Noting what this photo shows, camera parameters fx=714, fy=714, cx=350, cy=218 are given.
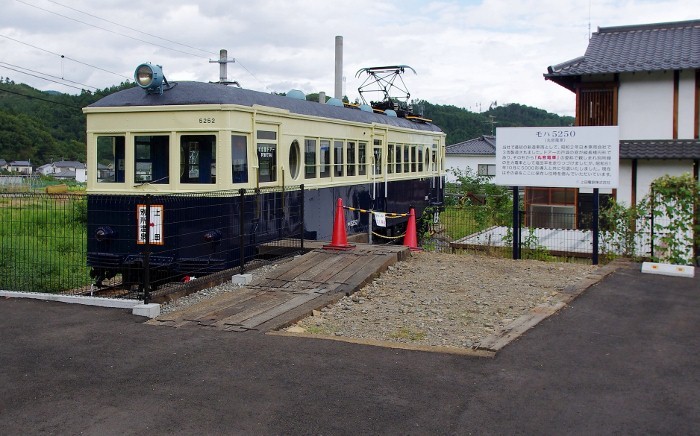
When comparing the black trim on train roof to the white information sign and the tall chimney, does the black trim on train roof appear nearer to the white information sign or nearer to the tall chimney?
the white information sign

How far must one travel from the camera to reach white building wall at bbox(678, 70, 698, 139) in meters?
16.1

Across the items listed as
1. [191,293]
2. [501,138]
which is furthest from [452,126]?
[191,293]

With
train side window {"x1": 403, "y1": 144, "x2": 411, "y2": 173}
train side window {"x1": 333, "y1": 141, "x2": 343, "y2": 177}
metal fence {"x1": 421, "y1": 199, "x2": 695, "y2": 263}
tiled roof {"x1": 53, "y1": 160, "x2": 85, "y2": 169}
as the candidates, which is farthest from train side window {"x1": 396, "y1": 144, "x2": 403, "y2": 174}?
tiled roof {"x1": 53, "y1": 160, "x2": 85, "y2": 169}

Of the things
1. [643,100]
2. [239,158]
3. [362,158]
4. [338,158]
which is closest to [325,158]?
[338,158]

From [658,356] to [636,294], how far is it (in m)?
2.97

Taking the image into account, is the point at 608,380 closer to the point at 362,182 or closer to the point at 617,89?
the point at 362,182

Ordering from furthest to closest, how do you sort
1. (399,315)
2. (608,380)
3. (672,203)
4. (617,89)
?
(617,89) → (672,203) → (399,315) → (608,380)

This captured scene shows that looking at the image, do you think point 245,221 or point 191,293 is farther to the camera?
point 245,221

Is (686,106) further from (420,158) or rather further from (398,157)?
(398,157)

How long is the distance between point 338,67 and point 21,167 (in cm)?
5399

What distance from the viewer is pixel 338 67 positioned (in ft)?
75.2

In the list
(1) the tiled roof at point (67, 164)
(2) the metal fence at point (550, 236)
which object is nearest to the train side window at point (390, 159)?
(2) the metal fence at point (550, 236)

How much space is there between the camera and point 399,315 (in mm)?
7539

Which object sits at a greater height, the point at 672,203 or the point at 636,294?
the point at 672,203
